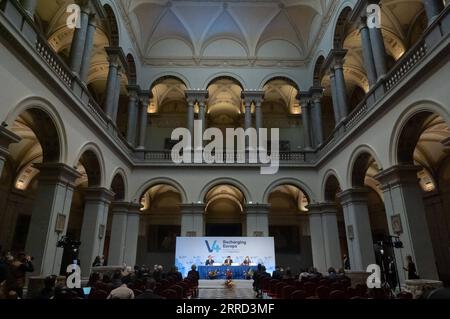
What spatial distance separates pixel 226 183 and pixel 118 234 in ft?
21.2

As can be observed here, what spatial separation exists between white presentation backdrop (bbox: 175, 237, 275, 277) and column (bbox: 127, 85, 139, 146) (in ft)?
21.9

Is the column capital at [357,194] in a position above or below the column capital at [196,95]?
below

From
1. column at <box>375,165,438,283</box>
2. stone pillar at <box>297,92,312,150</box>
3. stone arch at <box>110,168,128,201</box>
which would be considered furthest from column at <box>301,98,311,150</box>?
stone arch at <box>110,168,128,201</box>

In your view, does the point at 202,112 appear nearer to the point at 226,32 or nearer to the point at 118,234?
the point at 226,32

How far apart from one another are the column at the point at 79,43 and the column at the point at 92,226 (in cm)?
505

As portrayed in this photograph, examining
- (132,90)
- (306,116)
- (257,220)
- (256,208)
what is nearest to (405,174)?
(256,208)

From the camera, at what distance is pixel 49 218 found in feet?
30.3

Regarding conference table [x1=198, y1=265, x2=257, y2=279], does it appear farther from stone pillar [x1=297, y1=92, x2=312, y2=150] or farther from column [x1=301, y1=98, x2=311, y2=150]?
stone pillar [x1=297, y1=92, x2=312, y2=150]

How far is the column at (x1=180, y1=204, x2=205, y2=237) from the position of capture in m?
16.8

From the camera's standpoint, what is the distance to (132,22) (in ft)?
58.9

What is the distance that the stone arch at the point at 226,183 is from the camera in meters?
17.3

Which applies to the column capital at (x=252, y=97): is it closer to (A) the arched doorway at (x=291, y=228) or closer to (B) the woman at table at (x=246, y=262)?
(A) the arched doorway at (x=291, y=228)

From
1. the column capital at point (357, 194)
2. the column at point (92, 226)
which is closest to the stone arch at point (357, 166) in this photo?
the column capital at point (357, 194)
